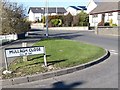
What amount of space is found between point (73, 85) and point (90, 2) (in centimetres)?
6102

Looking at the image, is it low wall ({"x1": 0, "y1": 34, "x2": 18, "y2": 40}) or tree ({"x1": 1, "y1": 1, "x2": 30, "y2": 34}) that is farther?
tree ({"x1": 1, "y1": 1, "x2": 30, "y2": 34})

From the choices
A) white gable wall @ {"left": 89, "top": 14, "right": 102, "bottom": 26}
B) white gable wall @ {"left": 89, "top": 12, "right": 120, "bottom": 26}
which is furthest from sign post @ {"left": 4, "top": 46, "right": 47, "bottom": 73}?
white gable wall @ {"left": 89, "top": 14, "right": 102, "bottom": 26}

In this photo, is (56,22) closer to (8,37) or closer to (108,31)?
(108,31)

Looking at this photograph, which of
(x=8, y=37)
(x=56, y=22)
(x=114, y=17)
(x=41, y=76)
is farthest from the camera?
(x=56, y=22)

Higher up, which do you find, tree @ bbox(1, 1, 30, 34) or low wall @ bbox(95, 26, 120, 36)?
tree @ bbox(1, 1, 30, 34)

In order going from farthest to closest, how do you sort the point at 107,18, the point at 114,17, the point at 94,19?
1. the point at 94,19
2. the point at 107,18
3. the point at 114,17

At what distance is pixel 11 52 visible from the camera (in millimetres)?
7863

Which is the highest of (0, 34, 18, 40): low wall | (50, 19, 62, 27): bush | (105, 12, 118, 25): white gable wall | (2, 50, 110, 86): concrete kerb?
(105, 12, 118, 25): white gable wall

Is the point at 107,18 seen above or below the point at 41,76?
above

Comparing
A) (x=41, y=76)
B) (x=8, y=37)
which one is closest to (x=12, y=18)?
(x=8, y=37)

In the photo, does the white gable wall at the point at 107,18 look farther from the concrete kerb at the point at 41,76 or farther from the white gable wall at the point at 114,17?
the concrete kerb at the point at 41,76

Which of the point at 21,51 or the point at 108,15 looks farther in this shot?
the point at 108,15

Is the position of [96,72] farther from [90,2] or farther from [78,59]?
[90,2]

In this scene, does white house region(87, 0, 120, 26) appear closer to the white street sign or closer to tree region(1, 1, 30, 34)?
tree region(1, 1, 30, 34)
